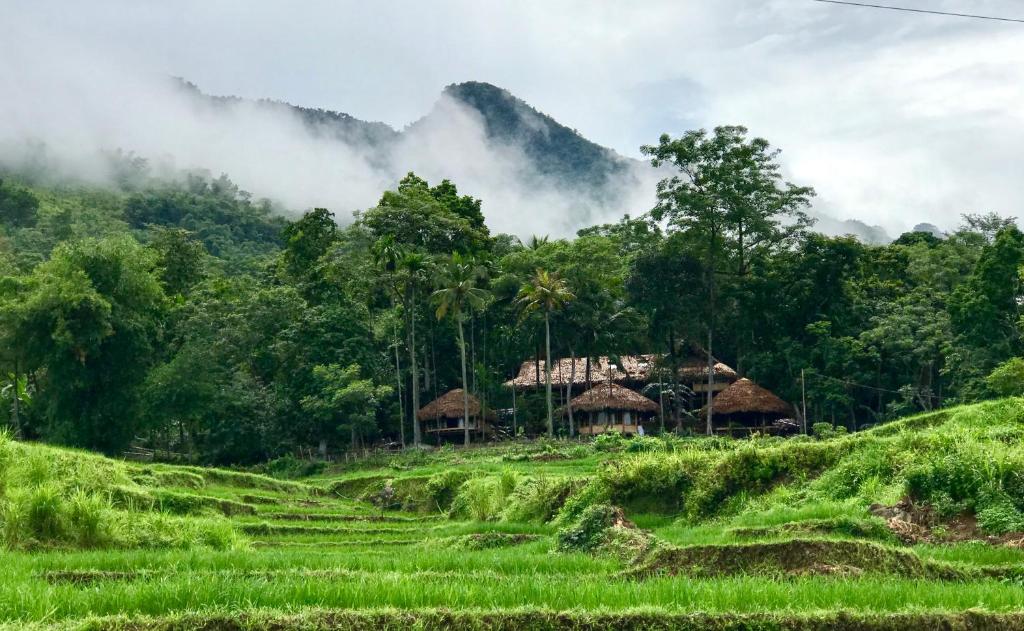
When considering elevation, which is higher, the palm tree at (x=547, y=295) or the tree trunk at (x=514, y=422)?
the palm tree at (x=547, y=295)

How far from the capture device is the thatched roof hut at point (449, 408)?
55219 mm

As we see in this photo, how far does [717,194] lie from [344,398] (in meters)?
23.4

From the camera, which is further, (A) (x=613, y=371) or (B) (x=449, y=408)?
(A) (x=613, y=371)

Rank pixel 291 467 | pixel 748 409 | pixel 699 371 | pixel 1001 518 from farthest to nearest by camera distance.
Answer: pixel 699 371
pixel 748 409
pixel 291 467
pixel 1001 518

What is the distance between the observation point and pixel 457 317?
5228 centimetres

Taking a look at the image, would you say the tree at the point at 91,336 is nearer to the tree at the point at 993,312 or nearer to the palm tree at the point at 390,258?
the palm tree at the point at 390,258

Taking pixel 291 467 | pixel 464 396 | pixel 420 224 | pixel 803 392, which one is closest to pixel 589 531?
pixel 291 467

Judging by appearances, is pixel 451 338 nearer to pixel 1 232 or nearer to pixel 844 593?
pixel 1 232

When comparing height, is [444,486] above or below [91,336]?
below

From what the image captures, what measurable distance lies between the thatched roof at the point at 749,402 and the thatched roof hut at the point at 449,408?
13971mm

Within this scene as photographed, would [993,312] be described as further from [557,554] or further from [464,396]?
[557,554]

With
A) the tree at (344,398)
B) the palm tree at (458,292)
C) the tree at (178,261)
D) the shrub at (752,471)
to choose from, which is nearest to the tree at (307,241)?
the tree at (178,261)

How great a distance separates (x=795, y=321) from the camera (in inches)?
2099

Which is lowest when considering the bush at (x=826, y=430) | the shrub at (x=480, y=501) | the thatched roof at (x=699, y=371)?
the shrub at (x=480, y=501)
